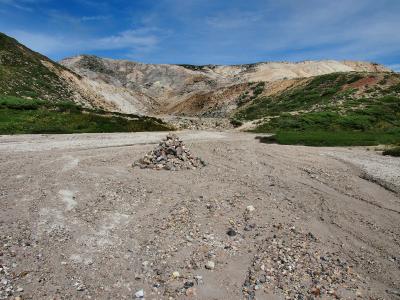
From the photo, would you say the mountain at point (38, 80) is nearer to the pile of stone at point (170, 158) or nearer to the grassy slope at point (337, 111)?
the grassy slope at point (337, 111)

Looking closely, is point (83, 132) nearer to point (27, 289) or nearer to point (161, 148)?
point (161, 148)

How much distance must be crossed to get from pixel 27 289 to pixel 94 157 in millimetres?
17756

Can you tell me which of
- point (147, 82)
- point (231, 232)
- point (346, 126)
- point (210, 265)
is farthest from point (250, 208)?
point (147, 82)

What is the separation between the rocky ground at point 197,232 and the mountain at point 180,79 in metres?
69.4

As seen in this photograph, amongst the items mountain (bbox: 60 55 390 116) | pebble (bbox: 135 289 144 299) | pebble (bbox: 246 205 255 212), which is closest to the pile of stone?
pebble (bbox: 246 205 255 212)

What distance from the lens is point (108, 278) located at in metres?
11.9

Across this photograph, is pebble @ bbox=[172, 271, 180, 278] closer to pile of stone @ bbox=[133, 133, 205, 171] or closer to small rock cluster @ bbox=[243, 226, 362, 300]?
small rock cluster @ bbox=[243, 226, 362, 300]

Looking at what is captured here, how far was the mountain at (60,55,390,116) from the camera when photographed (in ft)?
357

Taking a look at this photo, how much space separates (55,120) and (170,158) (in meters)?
27.3

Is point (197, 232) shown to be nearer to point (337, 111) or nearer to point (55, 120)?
point (55, 120)

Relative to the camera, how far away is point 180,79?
152750 millimetres

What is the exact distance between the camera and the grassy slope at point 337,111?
3991 centimetres

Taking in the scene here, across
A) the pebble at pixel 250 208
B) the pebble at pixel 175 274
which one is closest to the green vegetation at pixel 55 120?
the pebble at pixel 250 208

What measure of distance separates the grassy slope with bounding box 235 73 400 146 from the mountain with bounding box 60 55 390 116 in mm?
17328
